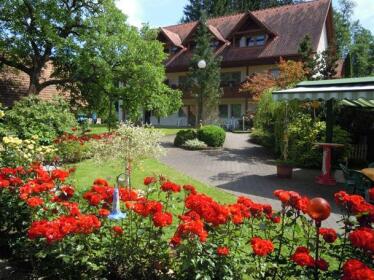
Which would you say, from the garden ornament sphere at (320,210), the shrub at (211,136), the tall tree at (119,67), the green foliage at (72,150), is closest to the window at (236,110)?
the shrub at (211,136)

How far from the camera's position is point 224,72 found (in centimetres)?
3709

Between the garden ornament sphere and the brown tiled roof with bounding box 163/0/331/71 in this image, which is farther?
the brown tiled roof with bounding box 163/0/331/71

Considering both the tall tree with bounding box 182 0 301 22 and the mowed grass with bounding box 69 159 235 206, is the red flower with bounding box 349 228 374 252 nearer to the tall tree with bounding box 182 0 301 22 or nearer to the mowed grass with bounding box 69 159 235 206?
the mowed grass with bounding box 69 159 235 206

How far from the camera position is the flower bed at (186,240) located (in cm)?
299

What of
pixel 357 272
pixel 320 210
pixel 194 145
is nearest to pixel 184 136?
pixel 194 145

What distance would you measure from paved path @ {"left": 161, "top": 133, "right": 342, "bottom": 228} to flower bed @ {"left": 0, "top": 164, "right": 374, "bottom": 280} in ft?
14.1

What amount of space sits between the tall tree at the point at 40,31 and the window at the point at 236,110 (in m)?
20.6

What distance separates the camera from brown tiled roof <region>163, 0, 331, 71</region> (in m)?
32.7

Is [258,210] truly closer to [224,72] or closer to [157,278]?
[157,278]

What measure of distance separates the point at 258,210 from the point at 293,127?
39.9ft

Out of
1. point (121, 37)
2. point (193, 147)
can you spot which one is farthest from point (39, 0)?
point (193, 147)

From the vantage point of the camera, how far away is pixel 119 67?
17297 mm

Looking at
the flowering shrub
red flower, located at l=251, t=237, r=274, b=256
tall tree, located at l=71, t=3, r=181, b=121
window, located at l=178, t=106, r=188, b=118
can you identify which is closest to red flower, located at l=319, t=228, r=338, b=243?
red flower, located at l=251, t=237, r=274, b=256

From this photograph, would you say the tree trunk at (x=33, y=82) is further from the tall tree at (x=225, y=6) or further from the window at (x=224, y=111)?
the tall tree at (x=225, y=6)
